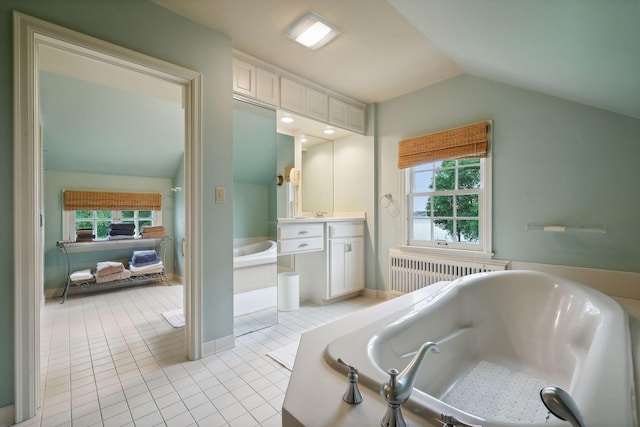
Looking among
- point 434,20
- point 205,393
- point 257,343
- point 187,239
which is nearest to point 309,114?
point 434,20

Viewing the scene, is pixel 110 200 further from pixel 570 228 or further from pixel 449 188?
pixel 570 228

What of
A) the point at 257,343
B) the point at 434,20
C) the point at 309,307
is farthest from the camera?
the point at 309,307

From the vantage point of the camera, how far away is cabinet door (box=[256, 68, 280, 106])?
8.11 ft

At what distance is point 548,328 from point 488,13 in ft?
5.78

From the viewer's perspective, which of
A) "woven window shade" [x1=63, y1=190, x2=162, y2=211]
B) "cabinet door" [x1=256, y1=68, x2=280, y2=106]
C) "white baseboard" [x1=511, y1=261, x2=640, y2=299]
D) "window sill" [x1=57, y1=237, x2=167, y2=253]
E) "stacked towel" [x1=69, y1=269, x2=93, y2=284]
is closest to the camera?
"white baseboard" [x1=511, y1=261, x2=640, y2=299]

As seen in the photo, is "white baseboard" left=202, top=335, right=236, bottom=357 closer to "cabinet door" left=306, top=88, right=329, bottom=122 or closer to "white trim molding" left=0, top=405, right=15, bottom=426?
"white trim molding" left=0, top=405, right=15, bottom=426

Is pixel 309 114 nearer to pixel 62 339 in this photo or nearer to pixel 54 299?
pixel 62 339

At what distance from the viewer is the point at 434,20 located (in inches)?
65.7

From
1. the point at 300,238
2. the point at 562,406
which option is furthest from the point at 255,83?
the point at 562,406

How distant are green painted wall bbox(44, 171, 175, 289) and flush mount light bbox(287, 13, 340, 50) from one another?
11.8ft

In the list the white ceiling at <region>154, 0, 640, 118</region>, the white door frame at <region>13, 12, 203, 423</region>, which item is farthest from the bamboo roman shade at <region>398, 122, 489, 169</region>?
the white door frame at <region>13, 12, 203, 423</region>

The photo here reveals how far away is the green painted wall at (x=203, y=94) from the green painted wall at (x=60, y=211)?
3022 mm

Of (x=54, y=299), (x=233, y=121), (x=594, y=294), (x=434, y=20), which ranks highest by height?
(x=434, y=20)

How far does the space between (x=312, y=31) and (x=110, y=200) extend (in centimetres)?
388
